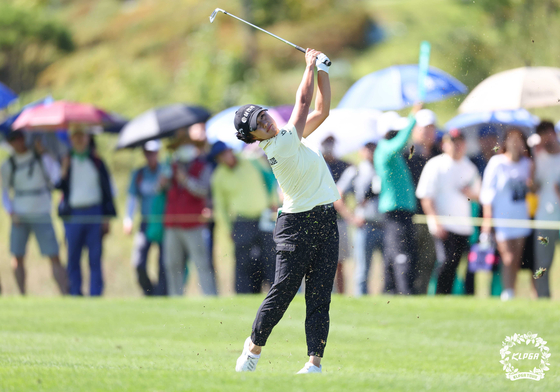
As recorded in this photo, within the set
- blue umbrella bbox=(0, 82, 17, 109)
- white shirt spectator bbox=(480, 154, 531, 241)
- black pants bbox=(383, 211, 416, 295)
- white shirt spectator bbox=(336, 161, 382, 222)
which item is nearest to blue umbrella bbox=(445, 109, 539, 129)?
white shirt spectator bbox=(480, 154, 531, 241)

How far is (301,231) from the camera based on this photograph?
591cm

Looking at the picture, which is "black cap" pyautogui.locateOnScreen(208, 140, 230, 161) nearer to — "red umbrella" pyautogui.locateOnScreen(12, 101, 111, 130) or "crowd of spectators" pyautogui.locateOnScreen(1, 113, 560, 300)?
"crowd of spectators" pyautogui.locateOnScreen(1, 113, 560, 300)

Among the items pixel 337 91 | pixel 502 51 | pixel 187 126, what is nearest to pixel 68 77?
pixel 337 91

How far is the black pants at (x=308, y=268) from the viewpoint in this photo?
5930mm

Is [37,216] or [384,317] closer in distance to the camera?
[384,317]

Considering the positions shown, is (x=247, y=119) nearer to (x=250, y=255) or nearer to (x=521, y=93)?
(x=521, y=93)

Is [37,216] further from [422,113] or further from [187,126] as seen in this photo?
[422,113]

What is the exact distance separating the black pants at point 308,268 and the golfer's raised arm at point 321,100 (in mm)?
660

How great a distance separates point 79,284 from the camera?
12.1 metres

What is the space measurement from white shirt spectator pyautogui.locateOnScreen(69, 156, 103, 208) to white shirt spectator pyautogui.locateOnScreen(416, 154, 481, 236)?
15.9ft

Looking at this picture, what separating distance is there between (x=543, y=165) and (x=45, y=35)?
48.2 metres

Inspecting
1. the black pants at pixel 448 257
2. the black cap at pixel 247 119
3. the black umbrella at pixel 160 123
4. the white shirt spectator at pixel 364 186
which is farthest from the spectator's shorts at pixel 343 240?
the black cap at pixel 247 119

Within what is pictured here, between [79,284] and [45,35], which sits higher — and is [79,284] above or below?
below

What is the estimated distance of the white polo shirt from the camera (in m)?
5.78
